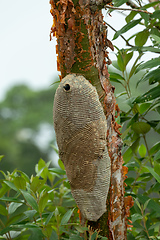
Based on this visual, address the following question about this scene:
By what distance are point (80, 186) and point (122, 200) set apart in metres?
0.09

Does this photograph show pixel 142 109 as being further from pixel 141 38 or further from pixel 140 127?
pixel 141 38

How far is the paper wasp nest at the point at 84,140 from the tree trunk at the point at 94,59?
19 mm

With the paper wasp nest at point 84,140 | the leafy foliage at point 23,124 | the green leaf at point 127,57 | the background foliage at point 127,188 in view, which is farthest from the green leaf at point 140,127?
the leafy foliage at point 23,124

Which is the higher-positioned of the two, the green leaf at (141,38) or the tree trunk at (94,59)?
the green leaf at (141,38)

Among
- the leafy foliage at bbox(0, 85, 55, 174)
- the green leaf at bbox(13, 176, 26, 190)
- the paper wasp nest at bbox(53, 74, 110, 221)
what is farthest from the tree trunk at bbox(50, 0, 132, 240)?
the leafy foliage at bbox(0, 85, 55, 174)

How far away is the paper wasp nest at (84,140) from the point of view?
1.41ft

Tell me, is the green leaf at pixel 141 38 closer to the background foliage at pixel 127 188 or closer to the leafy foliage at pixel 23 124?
the background foliage at pixel 127 188

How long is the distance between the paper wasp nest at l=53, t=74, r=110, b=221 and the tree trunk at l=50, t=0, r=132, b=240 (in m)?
0.02

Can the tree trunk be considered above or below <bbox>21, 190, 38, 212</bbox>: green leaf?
above

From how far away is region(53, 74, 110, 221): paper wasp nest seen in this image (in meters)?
0.43

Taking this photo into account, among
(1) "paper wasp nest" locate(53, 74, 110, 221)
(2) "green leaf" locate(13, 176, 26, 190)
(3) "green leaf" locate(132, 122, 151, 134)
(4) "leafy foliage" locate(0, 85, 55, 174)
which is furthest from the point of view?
(4) "leafy foliage" locate(0, 85, 55, 174)

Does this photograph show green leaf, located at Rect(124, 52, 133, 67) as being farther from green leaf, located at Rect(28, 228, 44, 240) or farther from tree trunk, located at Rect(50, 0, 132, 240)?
green leaf, located at Rect(28, 228, 44, 240)

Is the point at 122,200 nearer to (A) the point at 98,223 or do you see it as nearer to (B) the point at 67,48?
(A) the point at 98,223

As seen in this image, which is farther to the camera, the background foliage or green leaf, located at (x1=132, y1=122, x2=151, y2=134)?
green leaf, located at (x1=132, y1=122, x2=151, y2=134)
